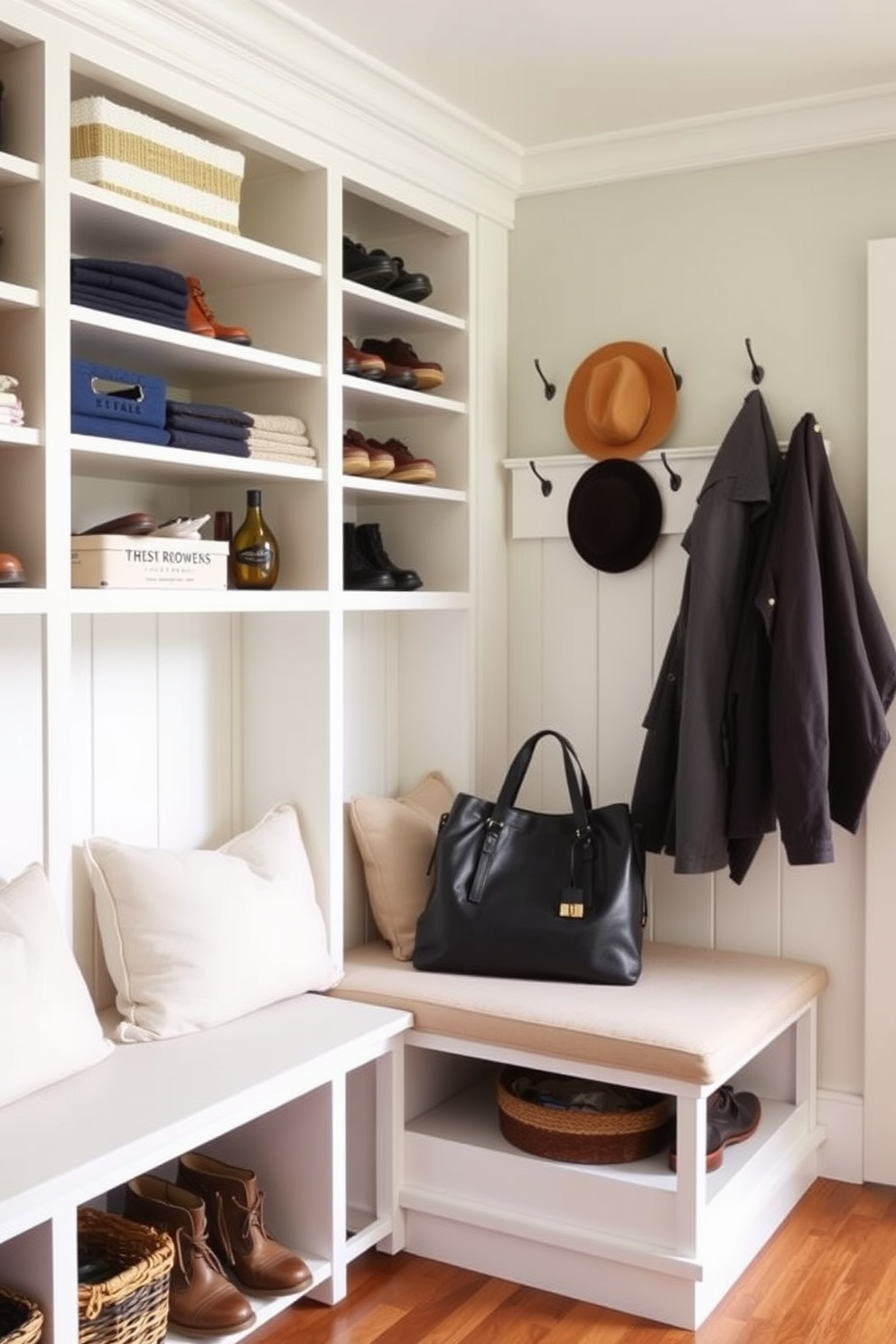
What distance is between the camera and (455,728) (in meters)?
3.53

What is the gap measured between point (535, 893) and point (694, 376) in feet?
4.15

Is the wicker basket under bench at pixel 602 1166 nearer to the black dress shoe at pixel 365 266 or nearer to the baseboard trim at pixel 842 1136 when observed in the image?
the baseboard trim at pixel 842 1136

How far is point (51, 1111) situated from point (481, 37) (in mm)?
2110

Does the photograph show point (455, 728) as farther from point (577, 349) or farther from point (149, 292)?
point (149, 292)

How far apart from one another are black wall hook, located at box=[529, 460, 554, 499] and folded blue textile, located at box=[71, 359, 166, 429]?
118cm

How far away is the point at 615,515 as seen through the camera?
3.45m

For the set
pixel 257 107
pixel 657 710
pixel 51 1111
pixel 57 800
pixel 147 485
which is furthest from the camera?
pixel 657 710

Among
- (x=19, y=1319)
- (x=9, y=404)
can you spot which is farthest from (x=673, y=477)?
(x=19, y=1319)

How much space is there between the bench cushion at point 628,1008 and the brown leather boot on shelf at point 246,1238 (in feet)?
1.56

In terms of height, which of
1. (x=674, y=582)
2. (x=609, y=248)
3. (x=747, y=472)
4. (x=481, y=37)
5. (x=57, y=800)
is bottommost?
(x=57, y=800)

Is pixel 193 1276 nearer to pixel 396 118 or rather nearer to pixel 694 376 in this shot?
pixel 694 376

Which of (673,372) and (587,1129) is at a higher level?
(673,372)

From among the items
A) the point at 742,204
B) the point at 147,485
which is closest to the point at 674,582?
the point at 742,204

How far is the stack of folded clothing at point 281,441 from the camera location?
9.43 ft
